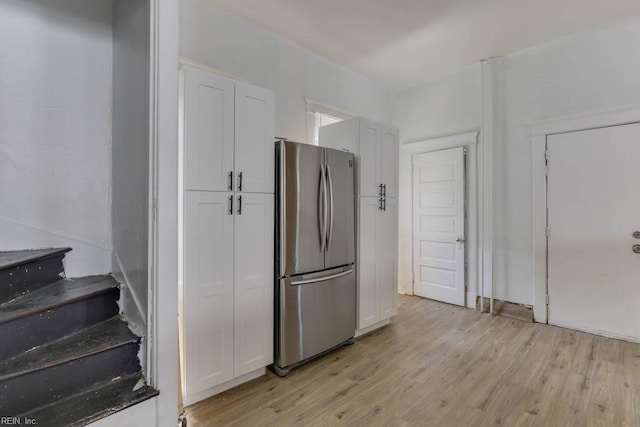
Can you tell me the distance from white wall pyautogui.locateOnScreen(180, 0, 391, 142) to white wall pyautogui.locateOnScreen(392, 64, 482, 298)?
80 cm

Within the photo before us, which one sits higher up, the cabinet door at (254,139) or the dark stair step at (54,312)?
the cabinet door at (254,139)

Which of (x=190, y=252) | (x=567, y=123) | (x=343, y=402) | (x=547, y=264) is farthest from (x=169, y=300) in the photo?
(x=567, y=123)

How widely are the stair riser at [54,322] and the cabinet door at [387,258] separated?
8.06 feet

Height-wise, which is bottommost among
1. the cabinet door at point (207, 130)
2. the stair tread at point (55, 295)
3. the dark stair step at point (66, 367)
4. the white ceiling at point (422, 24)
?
the dark stair step at point (66, 367)

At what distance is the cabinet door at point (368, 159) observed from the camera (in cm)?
312

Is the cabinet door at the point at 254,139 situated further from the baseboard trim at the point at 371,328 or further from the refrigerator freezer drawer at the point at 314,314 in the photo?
the baseboard trim at the point at 371,328

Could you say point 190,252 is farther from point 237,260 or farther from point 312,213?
point 312,213

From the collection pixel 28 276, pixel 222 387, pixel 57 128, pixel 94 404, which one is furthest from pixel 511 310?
pixel 57 128

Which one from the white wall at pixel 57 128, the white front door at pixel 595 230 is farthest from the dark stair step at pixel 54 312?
the white front door at pixel 595 230

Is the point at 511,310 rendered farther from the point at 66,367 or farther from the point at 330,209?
the point at 66,367

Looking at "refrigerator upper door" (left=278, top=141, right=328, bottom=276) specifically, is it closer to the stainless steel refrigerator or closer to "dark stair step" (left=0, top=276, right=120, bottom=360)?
the stainless steel refrigerator

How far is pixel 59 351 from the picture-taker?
1213 millimetres

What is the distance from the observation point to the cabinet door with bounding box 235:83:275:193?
224 centimetres

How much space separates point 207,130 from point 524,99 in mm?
3682
